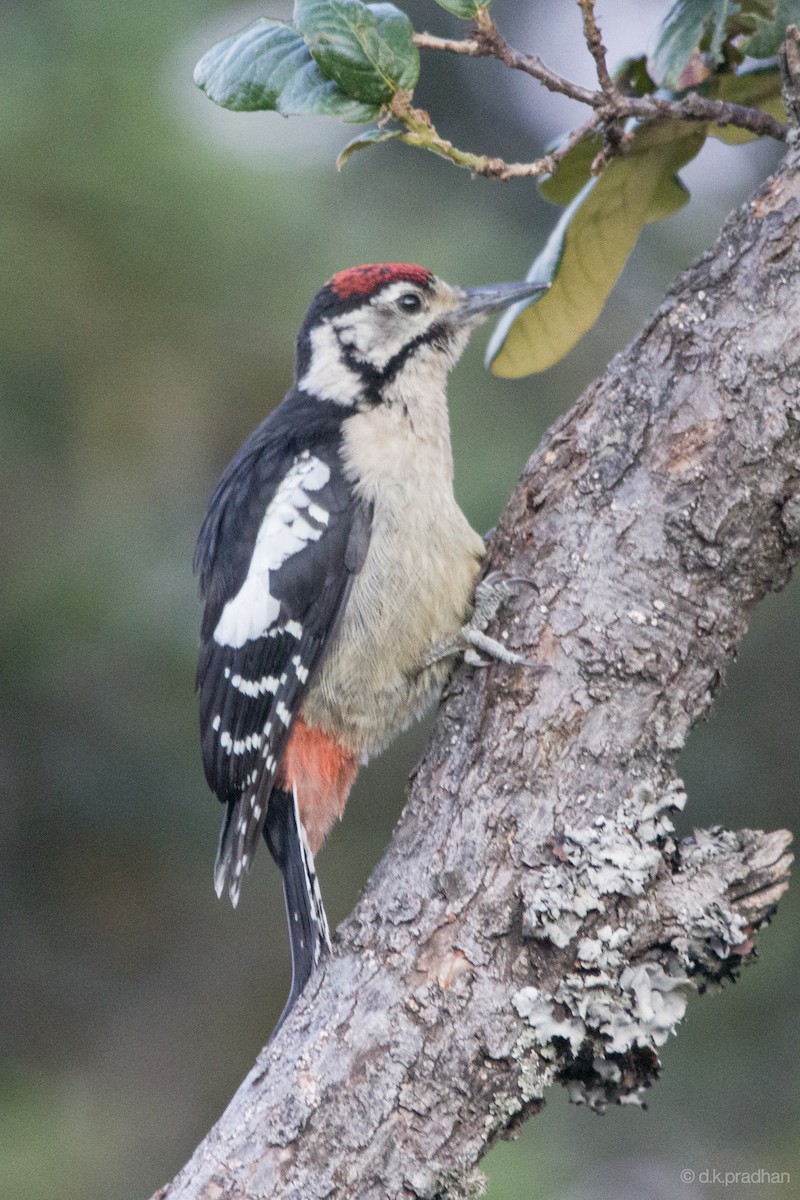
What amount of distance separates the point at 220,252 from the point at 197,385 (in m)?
0.40

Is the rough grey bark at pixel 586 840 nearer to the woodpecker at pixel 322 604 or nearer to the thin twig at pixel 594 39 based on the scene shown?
the thin twig at pixel 594 39

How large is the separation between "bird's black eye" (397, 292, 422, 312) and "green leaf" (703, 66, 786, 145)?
2.61 ft

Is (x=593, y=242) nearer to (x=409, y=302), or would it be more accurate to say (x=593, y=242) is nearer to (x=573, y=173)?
(x=573, y=173)

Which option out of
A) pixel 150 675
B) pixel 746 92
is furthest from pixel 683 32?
pixel 150 675

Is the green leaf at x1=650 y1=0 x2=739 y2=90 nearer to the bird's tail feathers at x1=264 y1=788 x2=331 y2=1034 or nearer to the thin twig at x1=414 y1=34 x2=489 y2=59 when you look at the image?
the thin twig at x1=414 y1=34 x2=489 y2=59

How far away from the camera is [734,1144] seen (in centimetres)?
344

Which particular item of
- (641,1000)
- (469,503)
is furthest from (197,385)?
(641,1000)

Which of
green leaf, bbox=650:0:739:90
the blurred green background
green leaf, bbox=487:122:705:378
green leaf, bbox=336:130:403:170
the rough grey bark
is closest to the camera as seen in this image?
the rough grey bark

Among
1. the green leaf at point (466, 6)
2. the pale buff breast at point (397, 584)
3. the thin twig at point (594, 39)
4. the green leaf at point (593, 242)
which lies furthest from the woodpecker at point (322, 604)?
the green leaf at point (466, 6)

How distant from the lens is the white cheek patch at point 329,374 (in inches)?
117

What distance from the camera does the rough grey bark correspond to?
195 cm

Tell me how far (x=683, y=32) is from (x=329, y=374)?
115 cm

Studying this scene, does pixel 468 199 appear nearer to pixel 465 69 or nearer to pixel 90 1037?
pixel 465 69

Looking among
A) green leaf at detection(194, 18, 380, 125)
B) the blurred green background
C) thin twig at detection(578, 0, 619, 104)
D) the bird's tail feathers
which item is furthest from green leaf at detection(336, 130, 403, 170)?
the blurred green background
